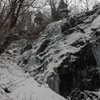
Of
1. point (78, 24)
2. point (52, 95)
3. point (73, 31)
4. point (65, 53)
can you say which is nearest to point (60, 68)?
point (65, 53)

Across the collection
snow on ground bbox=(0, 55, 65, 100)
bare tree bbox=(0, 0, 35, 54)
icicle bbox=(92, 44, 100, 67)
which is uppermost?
bare tree bbox=(0, 0, 35, 54)

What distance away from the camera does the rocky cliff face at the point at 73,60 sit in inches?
338

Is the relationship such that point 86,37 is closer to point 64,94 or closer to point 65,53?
point 65,53

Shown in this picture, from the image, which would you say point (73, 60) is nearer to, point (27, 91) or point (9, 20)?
point (27, 91)

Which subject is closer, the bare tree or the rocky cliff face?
the bare tree

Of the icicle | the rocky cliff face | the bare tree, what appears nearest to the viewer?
the bare tree

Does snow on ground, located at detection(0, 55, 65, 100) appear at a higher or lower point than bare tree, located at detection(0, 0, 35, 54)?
lower

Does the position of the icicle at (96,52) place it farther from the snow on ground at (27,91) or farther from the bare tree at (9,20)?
the bare tree at (9,20)

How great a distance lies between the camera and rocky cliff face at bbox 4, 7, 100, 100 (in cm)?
859

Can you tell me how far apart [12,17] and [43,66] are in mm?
4784

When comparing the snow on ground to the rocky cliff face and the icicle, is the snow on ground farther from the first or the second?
the icicle

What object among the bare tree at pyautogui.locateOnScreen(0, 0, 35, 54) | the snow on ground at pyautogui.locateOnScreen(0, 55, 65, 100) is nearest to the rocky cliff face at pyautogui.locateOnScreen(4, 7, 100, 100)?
the snow on ground at pyautogui.locateOnScreen(0, 55, 65, 100)

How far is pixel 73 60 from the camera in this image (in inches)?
358

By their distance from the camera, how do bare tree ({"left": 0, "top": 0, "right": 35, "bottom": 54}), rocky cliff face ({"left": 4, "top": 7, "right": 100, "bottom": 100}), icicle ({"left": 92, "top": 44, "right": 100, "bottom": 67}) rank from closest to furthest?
bare tree ({"left": 0, "top": 0, "right": 35, "bottom": 54}) → rocky cliff face ({"left": 4, "top": 7, "right": 100, "bottom": 100}) → icicle ({"left": 92, "top": 44, "right": 100, "bottom": 67})
